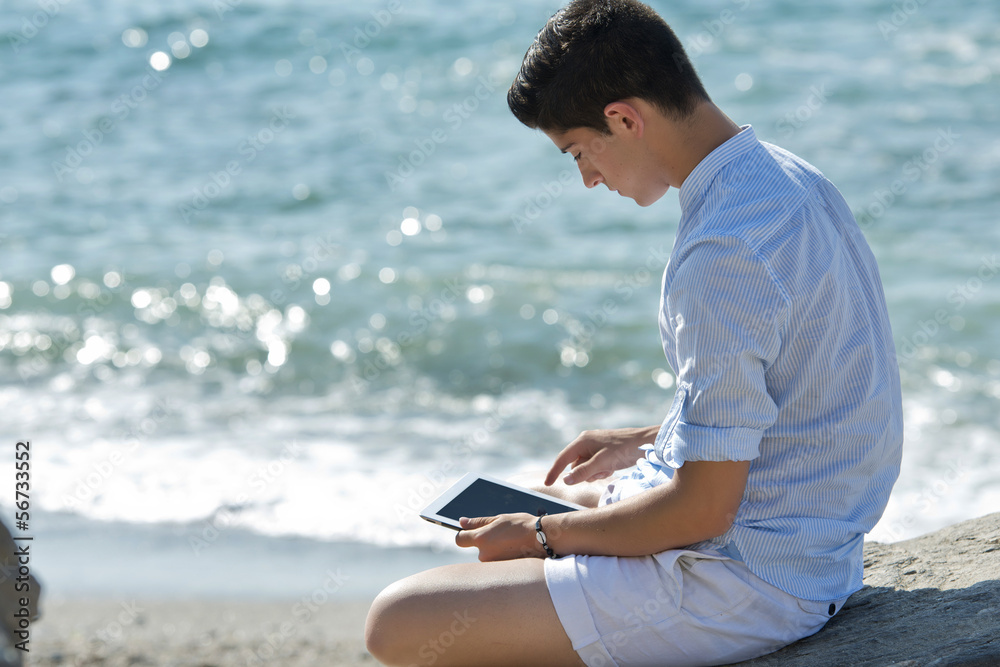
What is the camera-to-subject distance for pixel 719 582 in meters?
1.78

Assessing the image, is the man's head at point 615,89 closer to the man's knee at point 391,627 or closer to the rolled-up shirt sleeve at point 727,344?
the rolled-up shirt sleeve at point 727,344

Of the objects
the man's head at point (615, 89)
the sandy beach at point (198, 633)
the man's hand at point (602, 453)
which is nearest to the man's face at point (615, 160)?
the man's head at point (615, 89)

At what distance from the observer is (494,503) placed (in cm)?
220

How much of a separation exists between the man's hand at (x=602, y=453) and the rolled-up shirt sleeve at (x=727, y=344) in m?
0.60

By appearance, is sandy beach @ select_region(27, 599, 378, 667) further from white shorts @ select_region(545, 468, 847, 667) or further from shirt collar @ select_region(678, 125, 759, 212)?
shirt collar @ select_region(678, 125, 759, 212)

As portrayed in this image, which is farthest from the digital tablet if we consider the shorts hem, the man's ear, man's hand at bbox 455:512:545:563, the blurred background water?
the blurred background water

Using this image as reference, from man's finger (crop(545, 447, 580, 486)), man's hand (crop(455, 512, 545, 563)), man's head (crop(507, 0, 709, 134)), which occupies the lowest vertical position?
man's finger (crop(545, 447, 580, 486))

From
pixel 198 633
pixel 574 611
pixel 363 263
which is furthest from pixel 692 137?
pixel 363 263

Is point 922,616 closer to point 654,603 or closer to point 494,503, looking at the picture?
point 654,603

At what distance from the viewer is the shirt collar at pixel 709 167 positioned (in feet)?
5.81

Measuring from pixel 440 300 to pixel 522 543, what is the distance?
208 inches

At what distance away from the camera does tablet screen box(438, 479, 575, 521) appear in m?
2.16

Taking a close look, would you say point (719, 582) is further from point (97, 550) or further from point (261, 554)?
point (97, 550)

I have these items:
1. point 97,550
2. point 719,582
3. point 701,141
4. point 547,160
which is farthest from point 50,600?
point 547,160
